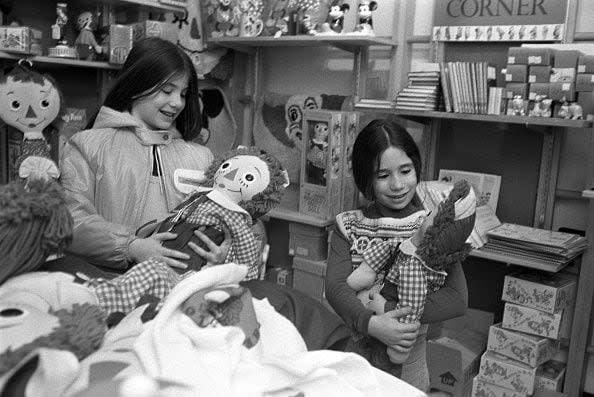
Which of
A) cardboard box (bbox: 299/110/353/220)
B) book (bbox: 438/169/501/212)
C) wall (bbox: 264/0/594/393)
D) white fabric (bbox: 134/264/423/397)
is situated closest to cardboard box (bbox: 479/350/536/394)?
wall (bbox: 264/0/594/393)

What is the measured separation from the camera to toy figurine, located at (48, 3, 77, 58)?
235 cm

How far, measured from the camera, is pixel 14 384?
45 centimetres

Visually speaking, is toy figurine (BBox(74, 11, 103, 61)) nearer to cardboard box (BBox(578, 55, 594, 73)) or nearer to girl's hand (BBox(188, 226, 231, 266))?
girl's hand (BBox(188, 226, 231, 266))

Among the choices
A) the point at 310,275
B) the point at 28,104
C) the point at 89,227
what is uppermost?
the point at 28,104

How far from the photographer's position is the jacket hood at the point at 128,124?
4.67 feet

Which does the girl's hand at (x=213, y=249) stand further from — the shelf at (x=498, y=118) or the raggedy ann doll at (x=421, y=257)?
the shelf at (x=498, y=118)

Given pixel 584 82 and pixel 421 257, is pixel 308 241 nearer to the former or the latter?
pixel 584 82

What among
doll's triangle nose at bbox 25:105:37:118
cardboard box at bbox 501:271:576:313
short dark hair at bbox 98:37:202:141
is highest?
short dark hair at bbox 98:37:202:141

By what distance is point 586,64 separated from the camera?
2055 millimetres

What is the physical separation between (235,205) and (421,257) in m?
0.38

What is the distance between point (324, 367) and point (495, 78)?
1999mm

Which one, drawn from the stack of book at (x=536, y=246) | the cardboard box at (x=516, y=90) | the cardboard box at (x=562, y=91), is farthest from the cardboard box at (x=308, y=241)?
the cardboard box at (x=562, y=91)

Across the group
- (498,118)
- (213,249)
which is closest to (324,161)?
(498,118)

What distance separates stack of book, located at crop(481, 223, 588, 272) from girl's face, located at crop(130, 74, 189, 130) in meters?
1.30
